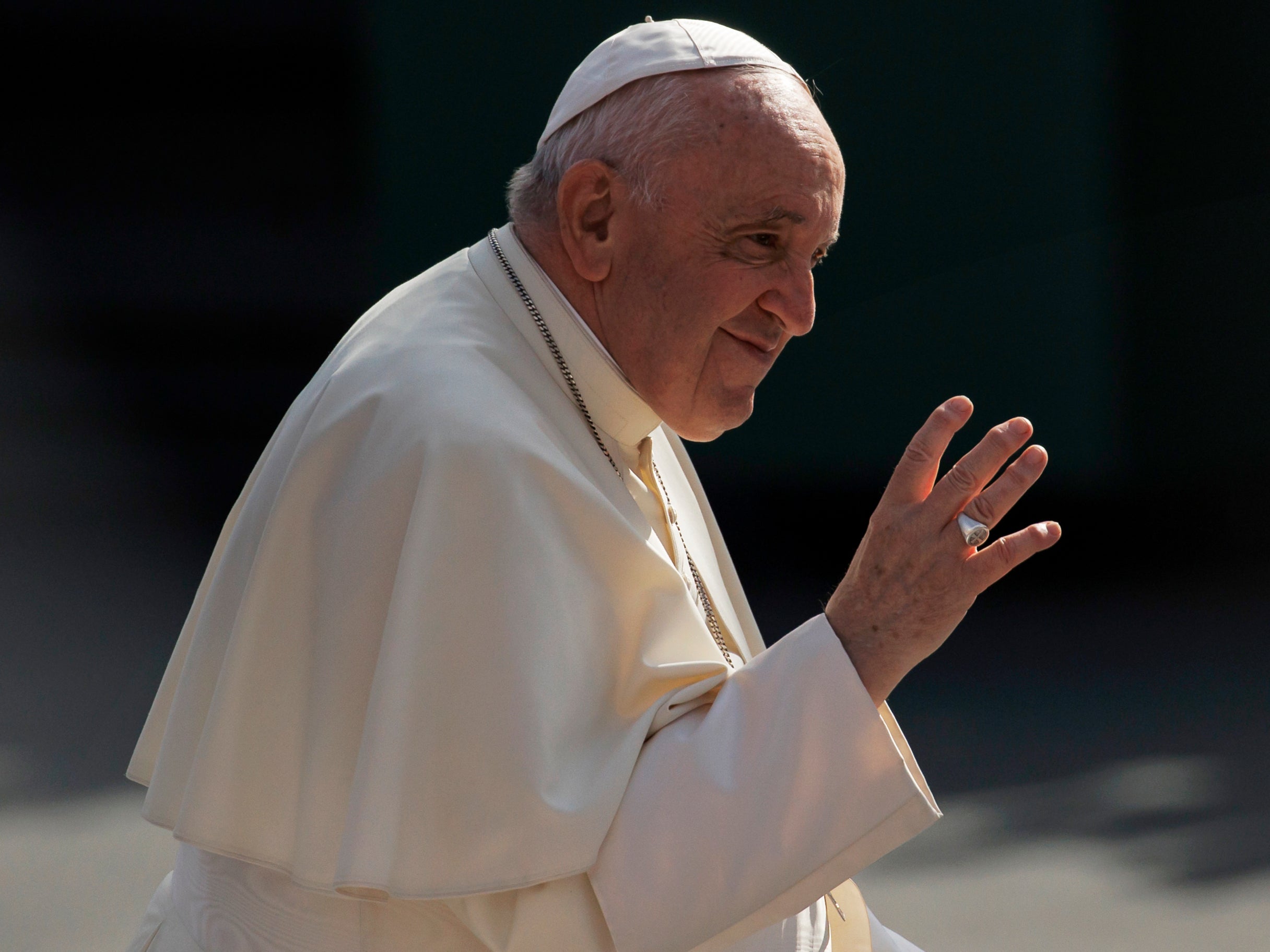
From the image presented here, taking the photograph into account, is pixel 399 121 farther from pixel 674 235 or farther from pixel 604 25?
pixel 674 235

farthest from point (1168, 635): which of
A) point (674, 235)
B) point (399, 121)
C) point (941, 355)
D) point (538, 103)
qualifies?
point (674, 235)

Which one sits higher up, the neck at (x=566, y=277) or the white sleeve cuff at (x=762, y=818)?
the neck at (x=566, y=277)

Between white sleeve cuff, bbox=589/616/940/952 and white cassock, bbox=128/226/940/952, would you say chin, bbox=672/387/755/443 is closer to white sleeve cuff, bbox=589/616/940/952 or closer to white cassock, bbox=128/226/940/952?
white cassock, bbox=128/226/940/952

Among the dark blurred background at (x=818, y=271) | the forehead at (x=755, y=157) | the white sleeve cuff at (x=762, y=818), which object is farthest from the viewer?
the dark blurred background at (x=818, y=271)

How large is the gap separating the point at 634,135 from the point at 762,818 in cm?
92

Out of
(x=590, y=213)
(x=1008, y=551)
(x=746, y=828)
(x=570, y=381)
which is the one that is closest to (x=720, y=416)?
(x=570, y=381)

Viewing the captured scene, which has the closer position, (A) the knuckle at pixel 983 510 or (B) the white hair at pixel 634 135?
(A) the knuckle at pixel 983 510

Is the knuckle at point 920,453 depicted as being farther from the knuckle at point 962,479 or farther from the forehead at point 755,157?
the forehead at point 755,157

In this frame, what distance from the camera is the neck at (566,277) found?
6.61 feet

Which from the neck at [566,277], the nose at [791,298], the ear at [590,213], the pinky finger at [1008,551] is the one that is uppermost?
the ear at [590,213]

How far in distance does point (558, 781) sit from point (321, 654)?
349 mm

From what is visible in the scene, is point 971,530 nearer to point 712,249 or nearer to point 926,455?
point 926,455

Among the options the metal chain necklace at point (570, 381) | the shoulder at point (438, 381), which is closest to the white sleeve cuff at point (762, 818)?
the metal chain necklace at point (570, 381)

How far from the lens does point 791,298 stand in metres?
1.96
